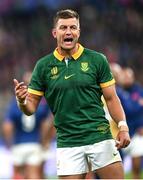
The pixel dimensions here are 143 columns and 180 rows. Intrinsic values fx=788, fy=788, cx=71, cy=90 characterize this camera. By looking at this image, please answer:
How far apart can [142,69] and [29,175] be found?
25.0 ft

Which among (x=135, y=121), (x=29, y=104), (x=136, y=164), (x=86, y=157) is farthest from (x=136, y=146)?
(x=29, y=104)

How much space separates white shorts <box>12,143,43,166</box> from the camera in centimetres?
1350

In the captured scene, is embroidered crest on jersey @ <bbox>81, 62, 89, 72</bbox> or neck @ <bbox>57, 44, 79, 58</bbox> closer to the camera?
embroidered crest on jersey @ <bbox>81, 62, 89, 72</bbox>

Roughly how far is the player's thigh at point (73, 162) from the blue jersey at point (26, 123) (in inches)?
230

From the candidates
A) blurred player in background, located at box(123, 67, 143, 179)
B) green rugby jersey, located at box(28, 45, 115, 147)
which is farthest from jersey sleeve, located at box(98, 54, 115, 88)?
blurred player in background, located at box(123, 67, 143, 179)

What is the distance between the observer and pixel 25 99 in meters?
7.03

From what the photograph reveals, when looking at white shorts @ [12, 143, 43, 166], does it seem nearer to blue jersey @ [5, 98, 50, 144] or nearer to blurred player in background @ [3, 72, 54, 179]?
blurred player in background @ [3, 72, 54, 179]

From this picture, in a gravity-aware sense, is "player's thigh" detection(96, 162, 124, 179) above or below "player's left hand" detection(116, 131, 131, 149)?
below

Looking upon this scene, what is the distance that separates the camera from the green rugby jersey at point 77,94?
714 centimetres

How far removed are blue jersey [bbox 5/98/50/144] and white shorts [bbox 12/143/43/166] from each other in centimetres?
17

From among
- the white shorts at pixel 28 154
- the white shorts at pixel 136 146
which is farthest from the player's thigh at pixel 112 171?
the white shorts at pixel 28 154

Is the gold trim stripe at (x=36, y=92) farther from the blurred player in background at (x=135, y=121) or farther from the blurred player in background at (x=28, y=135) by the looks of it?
the blurred player in background at (x=28, y=135)

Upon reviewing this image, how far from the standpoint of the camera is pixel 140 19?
21.7 m

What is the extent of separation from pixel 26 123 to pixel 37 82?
5.89m
